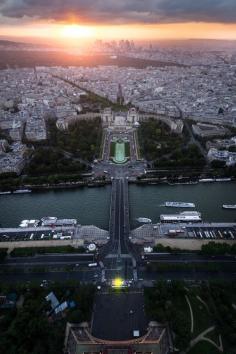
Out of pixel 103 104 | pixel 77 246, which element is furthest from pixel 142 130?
pixel 77 246

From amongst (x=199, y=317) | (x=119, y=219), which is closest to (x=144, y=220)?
(x=119, y=219)

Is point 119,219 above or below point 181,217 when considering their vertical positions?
below

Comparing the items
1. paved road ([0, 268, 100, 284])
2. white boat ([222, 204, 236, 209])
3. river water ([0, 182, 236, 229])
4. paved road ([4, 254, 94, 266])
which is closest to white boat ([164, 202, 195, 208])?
river water ([0, 182, 236, 229])

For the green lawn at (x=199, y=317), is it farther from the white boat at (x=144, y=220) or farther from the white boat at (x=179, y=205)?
the white boat at (x=179, y=205)

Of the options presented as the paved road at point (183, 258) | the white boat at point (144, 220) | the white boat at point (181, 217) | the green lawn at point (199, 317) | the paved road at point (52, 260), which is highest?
the white boat at point (181, 217)

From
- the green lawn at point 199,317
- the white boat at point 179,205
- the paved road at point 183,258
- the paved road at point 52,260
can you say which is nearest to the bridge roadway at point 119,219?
the paved road at point 183,258

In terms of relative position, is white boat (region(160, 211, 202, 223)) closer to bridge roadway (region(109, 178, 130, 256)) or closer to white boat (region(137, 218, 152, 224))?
white boat (region(137, 218, 152, 224))

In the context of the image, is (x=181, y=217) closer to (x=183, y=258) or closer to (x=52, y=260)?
(x=183, y=258)

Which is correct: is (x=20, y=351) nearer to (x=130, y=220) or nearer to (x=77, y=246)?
(x=77, y=246)
